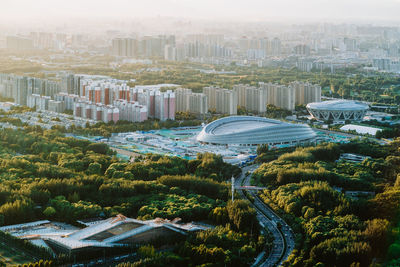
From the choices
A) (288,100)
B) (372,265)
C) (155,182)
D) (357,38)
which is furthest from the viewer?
(357,38)

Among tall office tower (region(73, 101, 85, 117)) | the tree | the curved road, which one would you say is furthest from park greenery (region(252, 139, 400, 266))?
tall office tower (region(73, 101, 85, 117))

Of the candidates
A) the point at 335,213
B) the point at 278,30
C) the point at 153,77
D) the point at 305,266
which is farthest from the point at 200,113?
the point at 278,30

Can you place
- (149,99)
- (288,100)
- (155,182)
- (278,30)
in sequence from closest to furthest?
(155,182), (149,99), (288,100), (278,30)

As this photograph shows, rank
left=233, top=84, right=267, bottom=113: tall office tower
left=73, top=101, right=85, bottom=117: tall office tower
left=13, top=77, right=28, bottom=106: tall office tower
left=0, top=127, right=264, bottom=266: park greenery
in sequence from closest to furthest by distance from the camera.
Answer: left=0, top=127, right=264, bottom=266: park greenery → left=73, top=101, right=85, bottom=117: tall office tower → left=233, top=84, right=267, bottom=113: tall office tower → left=13, top=77, right=28, bottom=106: tall office tower

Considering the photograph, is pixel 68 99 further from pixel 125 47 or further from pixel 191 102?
pixel 125 47

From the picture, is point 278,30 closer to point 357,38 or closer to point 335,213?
point 357,38

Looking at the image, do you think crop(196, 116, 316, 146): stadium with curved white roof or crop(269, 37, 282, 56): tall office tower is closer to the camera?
crop(196, 116, 316, 146): stadium with curved white roof

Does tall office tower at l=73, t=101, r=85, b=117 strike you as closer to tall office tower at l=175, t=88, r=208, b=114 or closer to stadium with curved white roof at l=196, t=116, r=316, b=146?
tall office tower at l=175, t=88, r=208, b=114
